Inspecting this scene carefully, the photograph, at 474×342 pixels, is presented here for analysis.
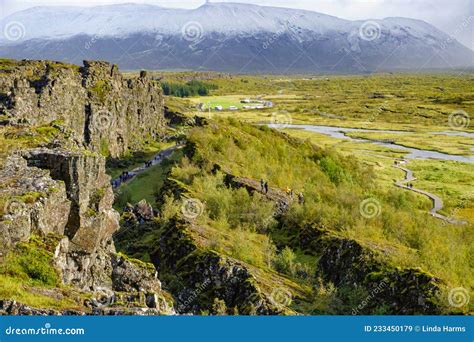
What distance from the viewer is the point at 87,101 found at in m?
77.6

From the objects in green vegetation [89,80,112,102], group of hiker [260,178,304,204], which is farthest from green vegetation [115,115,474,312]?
green vegetation [89,80,112,102]

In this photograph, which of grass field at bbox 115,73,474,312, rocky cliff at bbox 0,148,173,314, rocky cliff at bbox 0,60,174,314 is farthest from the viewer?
grass field at bbox 115,73,474,312

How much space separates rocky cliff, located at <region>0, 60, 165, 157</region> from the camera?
5811 centimetres

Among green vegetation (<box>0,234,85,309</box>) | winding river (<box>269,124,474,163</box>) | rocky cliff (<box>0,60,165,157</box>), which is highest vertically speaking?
rocky cliff (<box>0,60,165,157</box>)

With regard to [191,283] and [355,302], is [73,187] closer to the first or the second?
[191,283]

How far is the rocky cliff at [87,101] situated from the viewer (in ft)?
191

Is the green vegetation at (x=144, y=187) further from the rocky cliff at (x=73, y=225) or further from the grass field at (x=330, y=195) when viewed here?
the rocky cliff at (x=73, y=225)

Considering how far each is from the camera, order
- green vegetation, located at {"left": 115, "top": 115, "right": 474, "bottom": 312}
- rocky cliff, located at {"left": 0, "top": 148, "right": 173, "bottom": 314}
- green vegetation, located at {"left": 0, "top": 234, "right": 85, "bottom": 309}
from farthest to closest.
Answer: green vegetation, located at {"left": 115, "top": 115, "right": 474, "bottom": 312} → rocky cliff, located at {"left": 0, "top": 148, "right": 173, "bottom": 314} → green vegetation, located at {"left": 0, "top": 234, "right": 85, "bottom": 309}

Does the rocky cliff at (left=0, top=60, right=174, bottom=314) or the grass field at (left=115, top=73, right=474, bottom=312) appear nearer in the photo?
the rocky cliff at (left=0, top=60, right=174, bottom=314)

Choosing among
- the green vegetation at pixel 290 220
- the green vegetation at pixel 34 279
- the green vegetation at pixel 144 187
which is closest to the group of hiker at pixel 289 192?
the green vegetation at pixel 290 220

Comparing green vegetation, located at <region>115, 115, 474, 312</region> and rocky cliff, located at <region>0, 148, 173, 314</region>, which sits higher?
rocky cliff, located at <region>0, 148, 173, 314</region>

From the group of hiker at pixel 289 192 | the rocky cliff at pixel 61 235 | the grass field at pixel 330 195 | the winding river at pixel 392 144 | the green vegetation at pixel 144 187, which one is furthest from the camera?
the winding river at pixel 392 144

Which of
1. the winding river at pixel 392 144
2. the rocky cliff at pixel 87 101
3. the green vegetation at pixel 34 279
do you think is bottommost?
the winding river at pixel 392 144

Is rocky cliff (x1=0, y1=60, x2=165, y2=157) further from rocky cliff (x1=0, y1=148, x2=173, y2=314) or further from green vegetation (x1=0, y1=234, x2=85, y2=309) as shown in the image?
green vegetation (x1=0, y1=234, x2=85, y2=309)
